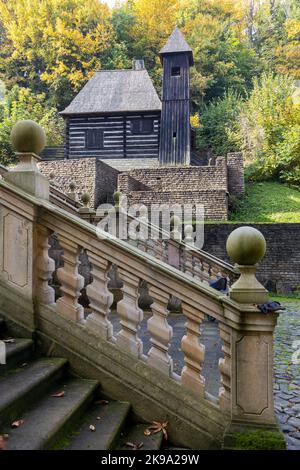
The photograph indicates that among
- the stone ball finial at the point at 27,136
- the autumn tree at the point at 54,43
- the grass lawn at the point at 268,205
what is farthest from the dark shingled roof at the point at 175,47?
the stone ball finial at the point at 27,136

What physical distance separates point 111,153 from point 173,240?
63.8ft

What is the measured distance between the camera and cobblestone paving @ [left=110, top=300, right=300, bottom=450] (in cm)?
344

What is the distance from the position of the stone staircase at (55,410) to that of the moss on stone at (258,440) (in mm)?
541

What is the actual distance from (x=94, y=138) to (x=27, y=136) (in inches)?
959

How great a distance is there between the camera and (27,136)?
10.4ft

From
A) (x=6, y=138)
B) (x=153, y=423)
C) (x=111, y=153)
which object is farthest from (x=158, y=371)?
(x=6, y=138)

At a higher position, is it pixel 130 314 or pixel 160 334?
pixel 130 314

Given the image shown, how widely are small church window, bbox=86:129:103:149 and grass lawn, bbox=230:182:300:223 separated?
10577 millimetres

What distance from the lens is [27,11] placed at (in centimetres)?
4009

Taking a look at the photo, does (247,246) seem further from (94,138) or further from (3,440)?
(94,138)

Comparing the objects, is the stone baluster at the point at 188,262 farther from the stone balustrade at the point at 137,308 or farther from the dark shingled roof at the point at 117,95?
the dark shingled roof at the point at 117,95

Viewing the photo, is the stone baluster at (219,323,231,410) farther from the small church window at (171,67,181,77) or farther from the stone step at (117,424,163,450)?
the small church window at (171,67,181,77)

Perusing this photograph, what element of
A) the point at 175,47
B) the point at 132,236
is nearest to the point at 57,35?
the point at 175,47

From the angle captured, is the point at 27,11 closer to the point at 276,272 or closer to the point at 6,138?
the point at 6,138
